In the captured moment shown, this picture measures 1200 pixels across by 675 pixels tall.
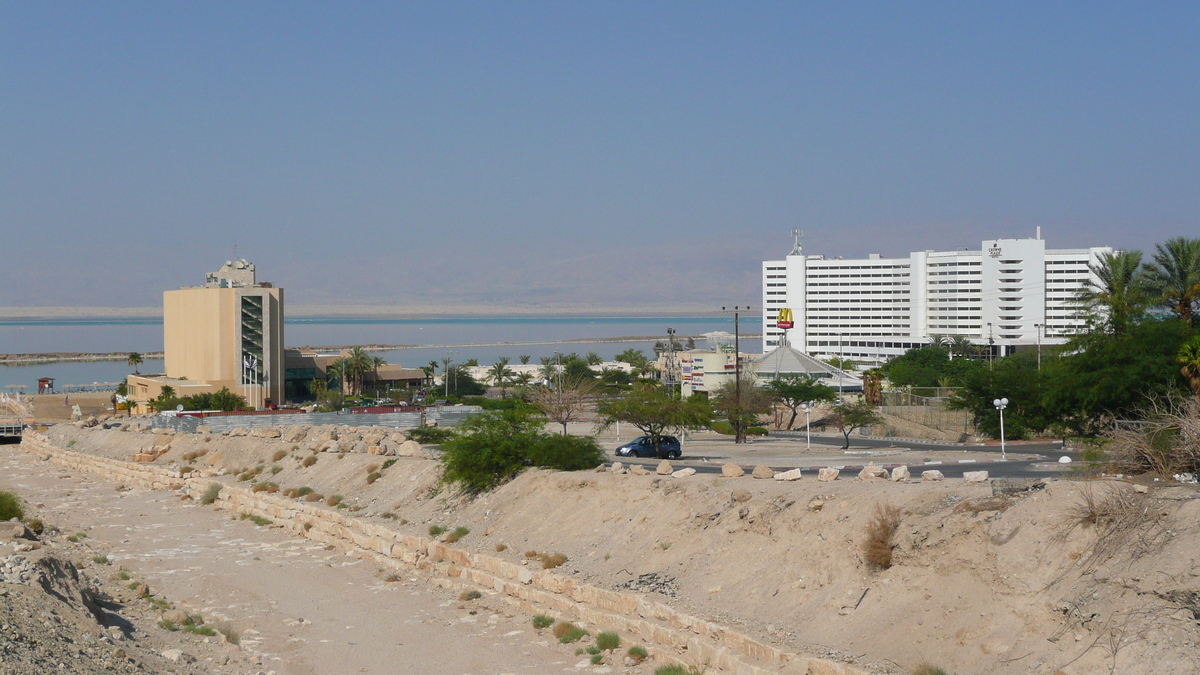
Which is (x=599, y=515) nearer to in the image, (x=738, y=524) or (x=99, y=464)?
(x=738, y=524)

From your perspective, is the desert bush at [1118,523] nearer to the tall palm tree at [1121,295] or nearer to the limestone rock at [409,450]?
the limestone rock at [409,450]

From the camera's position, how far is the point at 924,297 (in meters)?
173

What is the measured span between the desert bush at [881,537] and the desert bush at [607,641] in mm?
3623

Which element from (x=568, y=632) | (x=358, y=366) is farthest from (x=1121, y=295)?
(x=358, y=366)

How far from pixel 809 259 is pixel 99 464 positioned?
159m

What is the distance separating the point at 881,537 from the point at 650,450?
25.1m

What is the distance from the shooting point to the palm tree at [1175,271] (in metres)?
47.0

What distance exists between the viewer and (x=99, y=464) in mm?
39031

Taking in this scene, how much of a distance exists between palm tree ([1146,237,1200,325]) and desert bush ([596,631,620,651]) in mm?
41661

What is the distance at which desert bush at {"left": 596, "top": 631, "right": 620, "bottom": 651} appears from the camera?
1384cm

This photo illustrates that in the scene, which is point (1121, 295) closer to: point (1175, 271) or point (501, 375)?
point (1175, 271)

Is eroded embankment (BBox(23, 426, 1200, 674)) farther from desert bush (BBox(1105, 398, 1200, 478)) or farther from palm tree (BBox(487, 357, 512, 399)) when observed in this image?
palm tree (BBox(487, 357, 512, 399))

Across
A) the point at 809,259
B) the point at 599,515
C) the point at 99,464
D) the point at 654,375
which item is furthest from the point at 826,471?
the point at 809,259

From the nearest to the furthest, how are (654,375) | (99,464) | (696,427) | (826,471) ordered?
(826,471) → (99,464) → (696,427) → (654,375)
